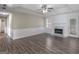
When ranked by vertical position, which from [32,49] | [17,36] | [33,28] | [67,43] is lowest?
[32,49]

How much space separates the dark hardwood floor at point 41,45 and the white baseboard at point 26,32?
8 centimetres

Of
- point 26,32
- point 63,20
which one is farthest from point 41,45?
point 63,20

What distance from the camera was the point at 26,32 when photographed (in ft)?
5.67

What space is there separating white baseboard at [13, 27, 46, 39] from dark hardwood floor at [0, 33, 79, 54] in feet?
0.26

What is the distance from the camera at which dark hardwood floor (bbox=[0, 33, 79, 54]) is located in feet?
5.04

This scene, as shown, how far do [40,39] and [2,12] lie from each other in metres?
0.85

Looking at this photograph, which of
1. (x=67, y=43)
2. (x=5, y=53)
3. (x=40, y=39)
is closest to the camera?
(x=5, y=53)

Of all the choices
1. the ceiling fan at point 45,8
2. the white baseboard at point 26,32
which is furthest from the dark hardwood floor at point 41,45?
the ceiling fan at point 45,8

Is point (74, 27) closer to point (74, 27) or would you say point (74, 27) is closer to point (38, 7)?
point (74, 27)

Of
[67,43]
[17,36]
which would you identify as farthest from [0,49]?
[67,43]

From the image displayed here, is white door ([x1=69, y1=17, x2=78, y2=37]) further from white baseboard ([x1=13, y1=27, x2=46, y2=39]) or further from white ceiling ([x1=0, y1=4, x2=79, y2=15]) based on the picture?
white baseboard ([x1=13, y1=27, x2=46, y2=39])

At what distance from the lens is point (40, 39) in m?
1.71

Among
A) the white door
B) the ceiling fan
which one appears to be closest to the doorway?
the white door
